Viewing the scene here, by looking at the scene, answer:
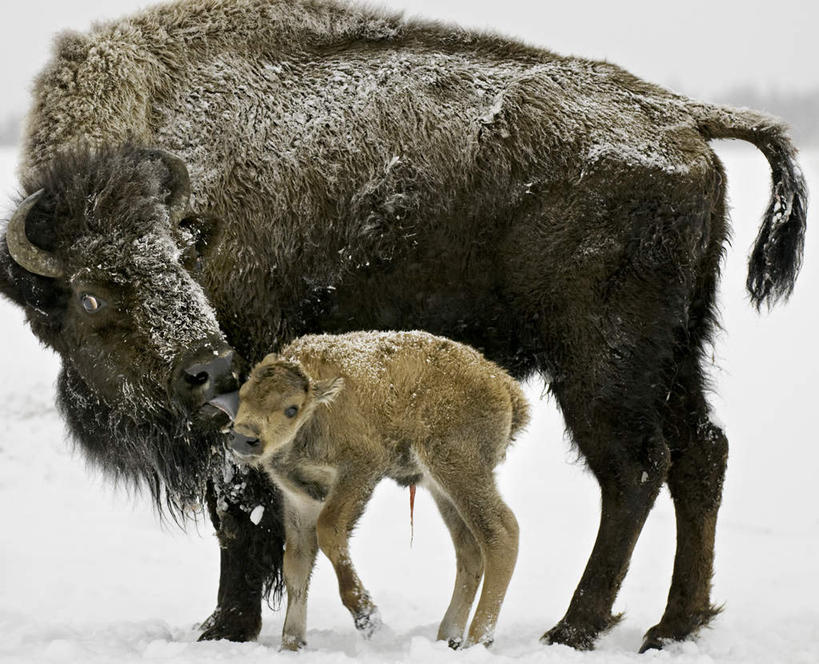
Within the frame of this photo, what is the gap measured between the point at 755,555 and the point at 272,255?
6047mm

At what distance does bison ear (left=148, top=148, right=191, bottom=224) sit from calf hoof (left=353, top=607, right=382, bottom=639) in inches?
81.0

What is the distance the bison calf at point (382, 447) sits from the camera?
Result: 4.67 meters

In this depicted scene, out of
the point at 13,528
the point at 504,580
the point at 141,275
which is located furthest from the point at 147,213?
the point at 13,528

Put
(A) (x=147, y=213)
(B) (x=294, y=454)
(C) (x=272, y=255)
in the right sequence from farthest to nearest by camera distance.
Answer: (C) (x=272, y=255), (A) (x=147, y=213), (B) (x=294, y=454)

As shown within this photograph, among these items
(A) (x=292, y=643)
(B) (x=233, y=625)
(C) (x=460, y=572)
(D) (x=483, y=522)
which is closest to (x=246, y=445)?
(A) (x=292, y=643)

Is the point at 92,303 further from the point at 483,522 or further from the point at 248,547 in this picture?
the point at 483,522

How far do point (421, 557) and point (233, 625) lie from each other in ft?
14.3

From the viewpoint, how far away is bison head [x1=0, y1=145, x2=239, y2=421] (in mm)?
4801

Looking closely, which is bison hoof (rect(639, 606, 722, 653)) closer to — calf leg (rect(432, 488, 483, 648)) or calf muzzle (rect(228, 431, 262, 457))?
calf leg (rect(432, 488, 483, 648))

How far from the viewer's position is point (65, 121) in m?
5.82

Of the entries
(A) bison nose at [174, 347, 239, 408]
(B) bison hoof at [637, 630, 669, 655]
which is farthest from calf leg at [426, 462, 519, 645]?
(B) bison hoof at [637, 630, 669, 655]

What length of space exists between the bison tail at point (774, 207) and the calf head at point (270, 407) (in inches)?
108

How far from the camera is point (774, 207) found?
5914 mm

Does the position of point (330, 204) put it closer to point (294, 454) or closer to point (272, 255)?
point (272, 255)
